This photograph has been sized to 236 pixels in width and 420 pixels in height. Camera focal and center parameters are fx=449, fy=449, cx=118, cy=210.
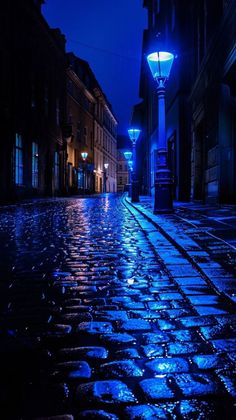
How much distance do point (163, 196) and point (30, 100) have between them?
17057mm

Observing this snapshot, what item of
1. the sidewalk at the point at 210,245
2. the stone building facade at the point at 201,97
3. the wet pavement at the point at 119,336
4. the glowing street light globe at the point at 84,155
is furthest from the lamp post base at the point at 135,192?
the glowing street light globe at the point at 84,155

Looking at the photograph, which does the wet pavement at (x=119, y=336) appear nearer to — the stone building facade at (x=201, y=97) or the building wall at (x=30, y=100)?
the stone building facade at (x=201, y=97)

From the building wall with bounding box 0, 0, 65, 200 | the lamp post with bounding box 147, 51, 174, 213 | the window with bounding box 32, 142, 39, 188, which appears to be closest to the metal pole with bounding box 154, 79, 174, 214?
the lamp post with bounding box 147, 51, 174, 213

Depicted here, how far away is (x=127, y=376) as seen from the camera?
2.03 metres

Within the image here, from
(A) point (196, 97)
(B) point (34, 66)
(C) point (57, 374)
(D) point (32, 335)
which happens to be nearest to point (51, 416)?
(C) point (57, 374)

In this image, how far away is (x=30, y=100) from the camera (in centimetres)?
2561

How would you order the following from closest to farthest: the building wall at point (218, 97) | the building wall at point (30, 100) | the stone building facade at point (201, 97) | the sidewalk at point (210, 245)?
the sidewalk at point (210, 245)
the building wall at point (218, 97)
the stone building facade at point (201, 97)
the building wall at point (30, 100)

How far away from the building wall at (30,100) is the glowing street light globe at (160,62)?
1142 centimetres

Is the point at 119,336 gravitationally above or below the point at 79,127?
below

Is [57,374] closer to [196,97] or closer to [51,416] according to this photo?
[51,416]

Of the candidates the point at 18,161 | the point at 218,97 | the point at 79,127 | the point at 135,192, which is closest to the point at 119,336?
the point at 218,97

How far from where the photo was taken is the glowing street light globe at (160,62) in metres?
10.4

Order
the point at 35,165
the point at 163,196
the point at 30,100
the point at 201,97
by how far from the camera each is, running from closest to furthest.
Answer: the point at 163,196, the point at 201,97, the point at 30,100, the point at 35,165

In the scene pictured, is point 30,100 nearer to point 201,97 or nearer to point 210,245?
point 201,97
